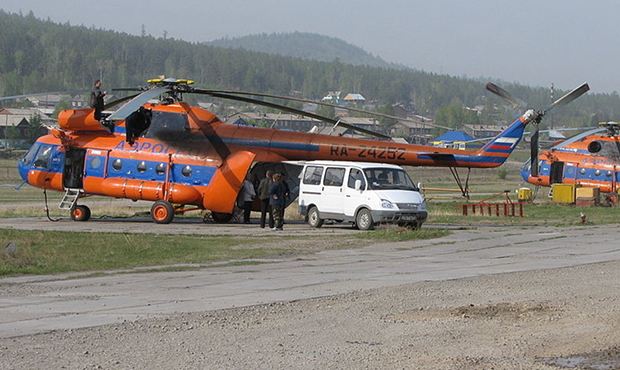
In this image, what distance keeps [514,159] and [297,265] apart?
467 feet

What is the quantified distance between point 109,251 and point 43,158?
13077mm

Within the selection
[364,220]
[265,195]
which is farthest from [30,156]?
[364,220]

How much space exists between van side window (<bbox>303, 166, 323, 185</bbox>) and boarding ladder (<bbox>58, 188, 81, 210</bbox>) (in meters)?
7.56

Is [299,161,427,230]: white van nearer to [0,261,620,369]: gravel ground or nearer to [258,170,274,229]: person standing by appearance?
[258,170,274,229]: person standing

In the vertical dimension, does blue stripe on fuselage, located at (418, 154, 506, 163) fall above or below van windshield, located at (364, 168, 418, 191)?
above

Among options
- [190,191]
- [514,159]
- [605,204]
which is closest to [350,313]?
[190,191]

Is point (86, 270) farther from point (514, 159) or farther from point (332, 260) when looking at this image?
point (514, 159)

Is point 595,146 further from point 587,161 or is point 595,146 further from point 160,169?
point 160,169

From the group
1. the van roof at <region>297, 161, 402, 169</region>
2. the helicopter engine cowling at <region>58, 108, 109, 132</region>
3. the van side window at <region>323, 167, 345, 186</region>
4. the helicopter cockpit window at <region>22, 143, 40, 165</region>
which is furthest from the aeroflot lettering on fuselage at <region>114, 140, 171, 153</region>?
the van side window at <region>323, 167, 345, 186</region>

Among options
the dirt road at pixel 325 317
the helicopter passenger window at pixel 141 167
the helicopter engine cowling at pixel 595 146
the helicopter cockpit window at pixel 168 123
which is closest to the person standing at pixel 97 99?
the helicopter cockpit window at pixel 168 123

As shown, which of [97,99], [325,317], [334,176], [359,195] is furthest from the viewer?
[97,99]

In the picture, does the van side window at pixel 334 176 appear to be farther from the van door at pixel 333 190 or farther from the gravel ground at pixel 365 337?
the gravel ground at pixel 365 337

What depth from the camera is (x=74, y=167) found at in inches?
1332

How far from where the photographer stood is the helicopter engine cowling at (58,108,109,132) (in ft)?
110
